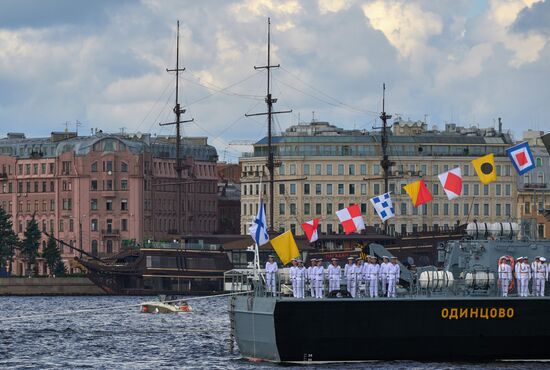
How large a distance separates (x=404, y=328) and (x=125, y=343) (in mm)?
26308

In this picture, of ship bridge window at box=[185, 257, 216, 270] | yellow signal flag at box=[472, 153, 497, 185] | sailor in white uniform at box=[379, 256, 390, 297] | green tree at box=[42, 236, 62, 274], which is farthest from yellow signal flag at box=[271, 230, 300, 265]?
green tree at box=[42, 236, 62, 274]

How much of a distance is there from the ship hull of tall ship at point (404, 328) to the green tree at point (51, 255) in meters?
128

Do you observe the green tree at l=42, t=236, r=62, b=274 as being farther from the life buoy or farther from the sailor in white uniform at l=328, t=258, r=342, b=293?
the life buoy

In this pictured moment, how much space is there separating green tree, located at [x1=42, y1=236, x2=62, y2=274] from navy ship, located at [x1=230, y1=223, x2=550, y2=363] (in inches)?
5004

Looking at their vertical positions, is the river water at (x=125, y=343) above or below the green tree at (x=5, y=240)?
below

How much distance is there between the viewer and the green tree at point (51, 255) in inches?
7416

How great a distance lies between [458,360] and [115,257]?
119 m

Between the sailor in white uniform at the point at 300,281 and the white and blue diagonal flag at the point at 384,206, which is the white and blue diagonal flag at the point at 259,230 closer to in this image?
the sailor in white uniform at the point at 300,281

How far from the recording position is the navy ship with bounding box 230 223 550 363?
6059 centimetres

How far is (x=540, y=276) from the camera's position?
2457 inches

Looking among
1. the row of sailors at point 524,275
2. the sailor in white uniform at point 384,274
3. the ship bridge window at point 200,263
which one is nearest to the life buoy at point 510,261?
the row of sailors at point 524,275

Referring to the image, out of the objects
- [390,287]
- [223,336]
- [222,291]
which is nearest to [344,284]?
[390,287]

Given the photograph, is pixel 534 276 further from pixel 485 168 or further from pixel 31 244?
pixel 31 244

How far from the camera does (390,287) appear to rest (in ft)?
204
